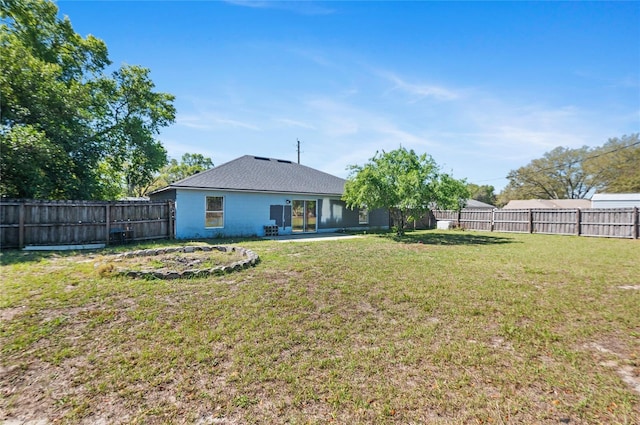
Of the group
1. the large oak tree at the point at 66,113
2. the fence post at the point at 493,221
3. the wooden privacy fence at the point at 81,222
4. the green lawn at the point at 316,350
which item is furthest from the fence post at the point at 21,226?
the fence post at the point at 493,221

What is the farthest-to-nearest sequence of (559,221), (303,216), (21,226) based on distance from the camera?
(559,221) → (303,216) → (21,226)

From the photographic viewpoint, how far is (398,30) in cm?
938

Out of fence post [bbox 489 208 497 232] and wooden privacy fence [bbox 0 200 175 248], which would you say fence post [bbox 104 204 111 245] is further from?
fence post [bbox 489 208 497 232]

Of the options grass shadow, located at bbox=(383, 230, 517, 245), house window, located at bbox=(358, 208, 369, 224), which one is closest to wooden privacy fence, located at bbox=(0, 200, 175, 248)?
grass shadow, located at bbox=(383, 230, 517, 245)

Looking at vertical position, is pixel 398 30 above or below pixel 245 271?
above

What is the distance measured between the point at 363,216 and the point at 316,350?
15951mm

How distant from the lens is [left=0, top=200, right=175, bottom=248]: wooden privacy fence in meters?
8.66

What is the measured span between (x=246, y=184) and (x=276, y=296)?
9.94 metres

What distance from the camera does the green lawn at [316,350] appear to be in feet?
7.23

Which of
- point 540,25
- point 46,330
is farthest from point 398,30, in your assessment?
point 46,330

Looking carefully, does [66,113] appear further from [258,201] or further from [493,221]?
[493,221]

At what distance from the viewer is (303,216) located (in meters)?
15.9

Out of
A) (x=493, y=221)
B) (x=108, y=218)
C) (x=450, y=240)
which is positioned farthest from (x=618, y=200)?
(x=108, y=218)

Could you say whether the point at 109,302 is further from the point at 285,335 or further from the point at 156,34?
the point at 156,34
